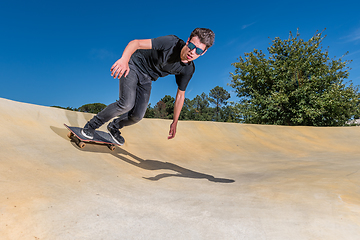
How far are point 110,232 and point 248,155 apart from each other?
4.72 metres

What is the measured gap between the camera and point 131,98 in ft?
10.3

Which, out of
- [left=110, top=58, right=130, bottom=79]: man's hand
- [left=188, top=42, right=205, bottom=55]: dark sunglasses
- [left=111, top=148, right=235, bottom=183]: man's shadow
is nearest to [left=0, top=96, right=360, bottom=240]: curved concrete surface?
A: [left=111, top=148, right=235, bottom=183]: man's shadow

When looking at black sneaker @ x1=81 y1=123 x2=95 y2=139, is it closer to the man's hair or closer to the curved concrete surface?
the curved concrete surface

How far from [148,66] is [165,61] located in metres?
0.34

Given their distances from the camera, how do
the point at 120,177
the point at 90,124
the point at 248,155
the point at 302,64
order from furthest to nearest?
1. the point at 302,64
2. the point at 248,155
3. the point at 90,124
4. the point at 120,177

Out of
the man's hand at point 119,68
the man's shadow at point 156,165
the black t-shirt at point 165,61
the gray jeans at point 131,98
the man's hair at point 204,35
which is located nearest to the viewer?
the man's hand at point 119,68

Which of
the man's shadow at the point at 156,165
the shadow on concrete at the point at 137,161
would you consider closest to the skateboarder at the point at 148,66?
the shadow on concrete at the point at 137,161

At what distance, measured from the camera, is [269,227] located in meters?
1.52

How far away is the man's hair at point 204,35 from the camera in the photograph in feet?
8.71

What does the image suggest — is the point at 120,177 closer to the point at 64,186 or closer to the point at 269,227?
the point at 64,186

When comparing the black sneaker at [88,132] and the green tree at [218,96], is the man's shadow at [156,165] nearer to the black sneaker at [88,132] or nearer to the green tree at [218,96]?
the black sneaker at [88,132]

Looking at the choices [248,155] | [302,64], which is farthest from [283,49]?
[248,155]

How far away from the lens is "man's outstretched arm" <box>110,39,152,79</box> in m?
2.29

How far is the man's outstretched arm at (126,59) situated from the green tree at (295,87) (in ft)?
41.5
